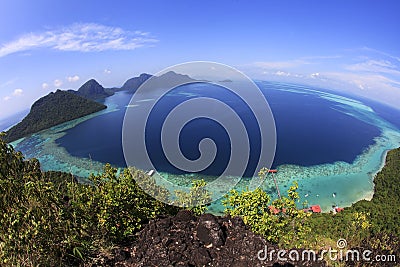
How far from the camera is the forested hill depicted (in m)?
87.0

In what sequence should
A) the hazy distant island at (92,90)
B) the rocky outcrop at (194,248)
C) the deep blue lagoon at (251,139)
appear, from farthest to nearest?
the hazy distant island at (92,90), the deep blue lagoon at (251,139), the rocky outcrop at (194,248)

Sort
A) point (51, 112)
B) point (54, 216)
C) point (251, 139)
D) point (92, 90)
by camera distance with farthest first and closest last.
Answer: point (92, 90)
point (51, 112)
point (251, 139)
point (54, 216)

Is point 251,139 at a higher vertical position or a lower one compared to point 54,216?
lower

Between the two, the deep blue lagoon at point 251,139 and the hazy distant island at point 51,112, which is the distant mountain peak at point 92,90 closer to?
the hazy distant island at point 51,112

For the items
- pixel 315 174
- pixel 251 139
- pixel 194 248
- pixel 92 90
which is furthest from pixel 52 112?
pixel 194 248

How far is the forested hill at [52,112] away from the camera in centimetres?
8697

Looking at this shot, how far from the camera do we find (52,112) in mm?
97688

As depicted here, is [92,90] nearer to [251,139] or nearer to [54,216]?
[251,139]

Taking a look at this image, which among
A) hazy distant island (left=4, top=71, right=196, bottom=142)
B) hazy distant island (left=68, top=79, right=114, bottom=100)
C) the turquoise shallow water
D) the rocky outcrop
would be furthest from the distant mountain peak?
the rocky outcrop

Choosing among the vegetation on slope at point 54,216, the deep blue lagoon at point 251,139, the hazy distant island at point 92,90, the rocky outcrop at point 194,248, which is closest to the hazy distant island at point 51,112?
the deep blue lagoon at point 251,139

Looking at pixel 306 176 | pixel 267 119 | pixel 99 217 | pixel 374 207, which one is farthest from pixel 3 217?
pixel 306 176

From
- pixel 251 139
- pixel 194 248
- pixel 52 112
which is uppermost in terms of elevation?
pixel 52 112

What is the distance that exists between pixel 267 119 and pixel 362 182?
50999 mm

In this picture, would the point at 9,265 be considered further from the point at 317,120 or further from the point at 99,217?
the point at 317,120
